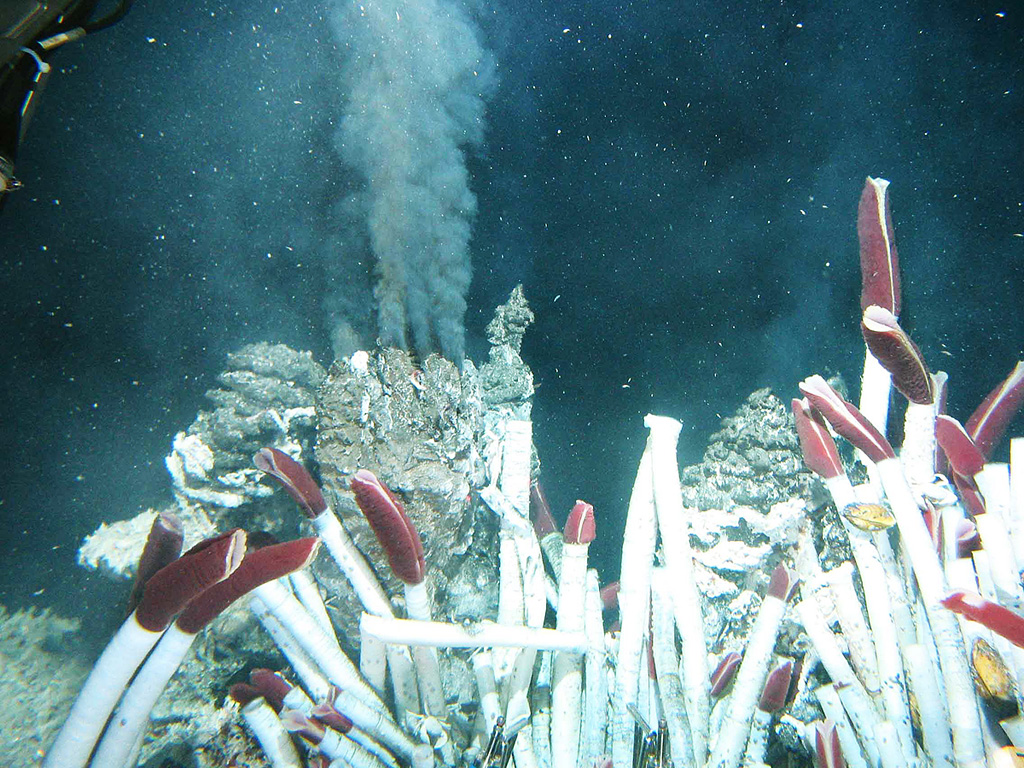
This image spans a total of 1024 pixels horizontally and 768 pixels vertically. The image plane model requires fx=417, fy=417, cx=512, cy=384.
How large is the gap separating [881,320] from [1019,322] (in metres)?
A: 2.45

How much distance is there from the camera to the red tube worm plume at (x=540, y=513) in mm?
3613

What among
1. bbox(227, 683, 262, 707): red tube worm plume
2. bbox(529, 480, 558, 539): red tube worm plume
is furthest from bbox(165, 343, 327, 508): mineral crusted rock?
bbox(529, 480, 558, 539): red tube worm plume

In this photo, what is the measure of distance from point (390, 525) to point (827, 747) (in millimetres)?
2202

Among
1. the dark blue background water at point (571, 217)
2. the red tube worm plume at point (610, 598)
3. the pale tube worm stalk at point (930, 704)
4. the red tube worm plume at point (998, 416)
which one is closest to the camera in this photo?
the pale tube worm stalk at point (930, 704)

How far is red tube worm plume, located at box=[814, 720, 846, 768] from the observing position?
185cm

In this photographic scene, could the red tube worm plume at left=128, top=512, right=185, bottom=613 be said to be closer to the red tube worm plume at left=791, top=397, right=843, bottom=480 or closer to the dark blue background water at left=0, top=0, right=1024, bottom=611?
the dark blue background water at left=0, top=0, right=1024, bottom=611

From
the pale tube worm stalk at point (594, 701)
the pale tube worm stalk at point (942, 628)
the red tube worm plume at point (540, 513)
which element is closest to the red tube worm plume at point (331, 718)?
the pale tube worm stalk at point (594, 701)

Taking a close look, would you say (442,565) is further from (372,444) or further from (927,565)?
(927,565)

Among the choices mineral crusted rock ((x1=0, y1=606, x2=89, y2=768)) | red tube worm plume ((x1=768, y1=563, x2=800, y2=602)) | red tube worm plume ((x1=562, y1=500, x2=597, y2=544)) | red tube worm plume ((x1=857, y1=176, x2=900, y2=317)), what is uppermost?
red tube worm plume ((x1=857, y1=176, x2=900, y2=317))

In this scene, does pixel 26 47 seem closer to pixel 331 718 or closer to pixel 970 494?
pixel 331 718

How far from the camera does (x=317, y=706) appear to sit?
2.04m

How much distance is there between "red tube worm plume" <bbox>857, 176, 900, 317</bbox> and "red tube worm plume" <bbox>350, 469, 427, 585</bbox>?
277cm

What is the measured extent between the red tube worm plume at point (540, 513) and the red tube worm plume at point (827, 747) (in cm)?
203

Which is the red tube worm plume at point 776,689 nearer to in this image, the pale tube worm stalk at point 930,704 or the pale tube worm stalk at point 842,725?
the pale tube worm stalk at point 842,725
